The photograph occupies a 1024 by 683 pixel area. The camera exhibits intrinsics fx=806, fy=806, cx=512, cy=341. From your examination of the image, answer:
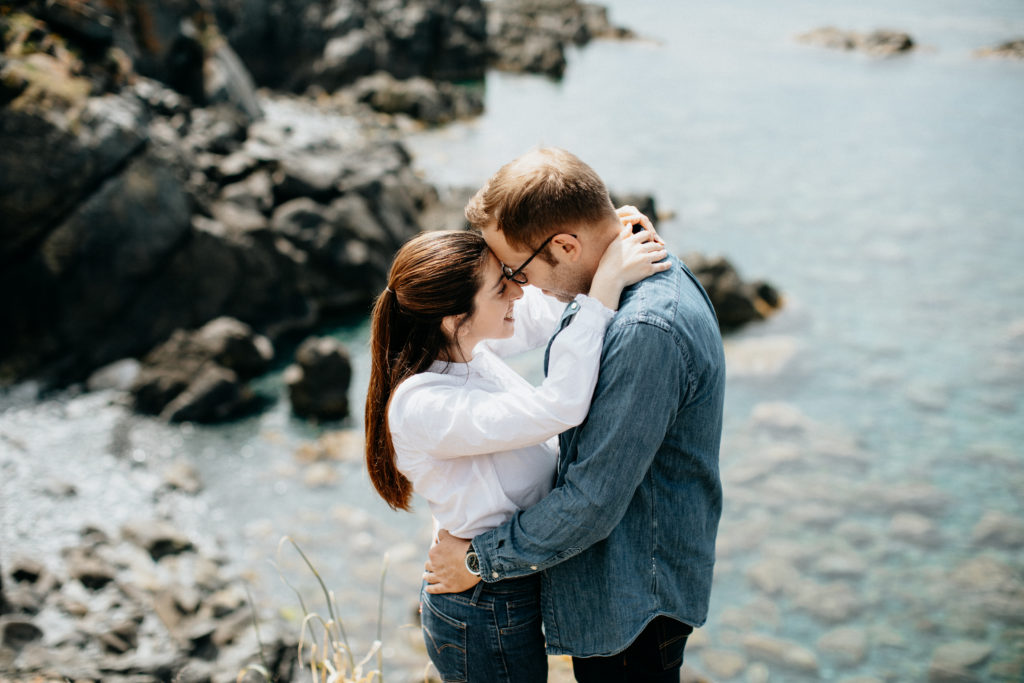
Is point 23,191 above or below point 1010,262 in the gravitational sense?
above

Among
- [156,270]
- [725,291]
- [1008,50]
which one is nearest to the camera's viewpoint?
[156,270]

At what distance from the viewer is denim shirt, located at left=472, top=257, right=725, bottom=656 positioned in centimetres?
251

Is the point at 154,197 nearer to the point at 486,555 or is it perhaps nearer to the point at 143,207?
the point at 143,207

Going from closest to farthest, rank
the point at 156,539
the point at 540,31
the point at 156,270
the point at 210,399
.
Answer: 1. the point at 156,539
2. the point at 210,399
3. the point at 156,270
4. the point at 540,31

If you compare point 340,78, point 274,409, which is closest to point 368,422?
point 274,409

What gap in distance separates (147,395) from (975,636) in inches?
411

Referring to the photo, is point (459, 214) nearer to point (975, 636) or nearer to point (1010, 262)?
point (975, 636)

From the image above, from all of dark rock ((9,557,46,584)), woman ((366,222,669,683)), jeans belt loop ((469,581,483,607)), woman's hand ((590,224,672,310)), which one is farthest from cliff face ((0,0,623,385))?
woman's hand ((590,224,672,310))

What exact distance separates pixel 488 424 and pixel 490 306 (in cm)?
50

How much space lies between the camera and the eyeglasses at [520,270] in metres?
2.78

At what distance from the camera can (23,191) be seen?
11.2 m

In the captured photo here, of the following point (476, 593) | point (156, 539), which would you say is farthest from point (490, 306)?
point (156, 539)

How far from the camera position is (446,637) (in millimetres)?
2947

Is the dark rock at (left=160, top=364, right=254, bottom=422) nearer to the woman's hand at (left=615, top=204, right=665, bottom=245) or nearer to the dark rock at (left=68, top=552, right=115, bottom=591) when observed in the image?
the dark rock at (left=68, top=552, right=115, bottom=591)
